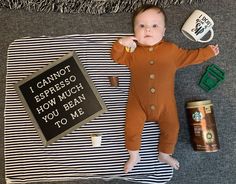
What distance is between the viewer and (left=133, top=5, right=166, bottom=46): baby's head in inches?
48.3

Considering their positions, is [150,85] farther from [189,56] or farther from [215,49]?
[215,49]

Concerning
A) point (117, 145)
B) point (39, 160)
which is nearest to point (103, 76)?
point (117, 145)

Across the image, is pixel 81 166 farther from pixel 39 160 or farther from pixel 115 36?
pixel 115 36

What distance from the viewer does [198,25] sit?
1.33m

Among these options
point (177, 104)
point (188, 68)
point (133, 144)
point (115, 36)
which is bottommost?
point (133, 144)

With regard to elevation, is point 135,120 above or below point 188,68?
below

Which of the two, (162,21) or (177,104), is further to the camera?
(177,104)

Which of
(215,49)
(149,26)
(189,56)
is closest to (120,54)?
(149,26)

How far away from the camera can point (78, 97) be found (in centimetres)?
132

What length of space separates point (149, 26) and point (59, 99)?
424 millimetres

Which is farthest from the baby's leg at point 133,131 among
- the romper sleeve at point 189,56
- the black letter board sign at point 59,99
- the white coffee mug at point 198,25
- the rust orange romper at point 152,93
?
the white coffee mug at point 198,25

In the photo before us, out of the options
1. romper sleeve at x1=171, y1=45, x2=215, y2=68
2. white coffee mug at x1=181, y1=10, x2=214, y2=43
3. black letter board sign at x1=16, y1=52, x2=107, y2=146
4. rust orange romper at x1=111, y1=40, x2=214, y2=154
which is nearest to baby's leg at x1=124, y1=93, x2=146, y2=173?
rust orange romper at x1=111, y1=40, x2=214, y2=154

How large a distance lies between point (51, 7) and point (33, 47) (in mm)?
172

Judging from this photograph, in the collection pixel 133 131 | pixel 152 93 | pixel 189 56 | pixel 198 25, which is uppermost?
pixel 198 25
